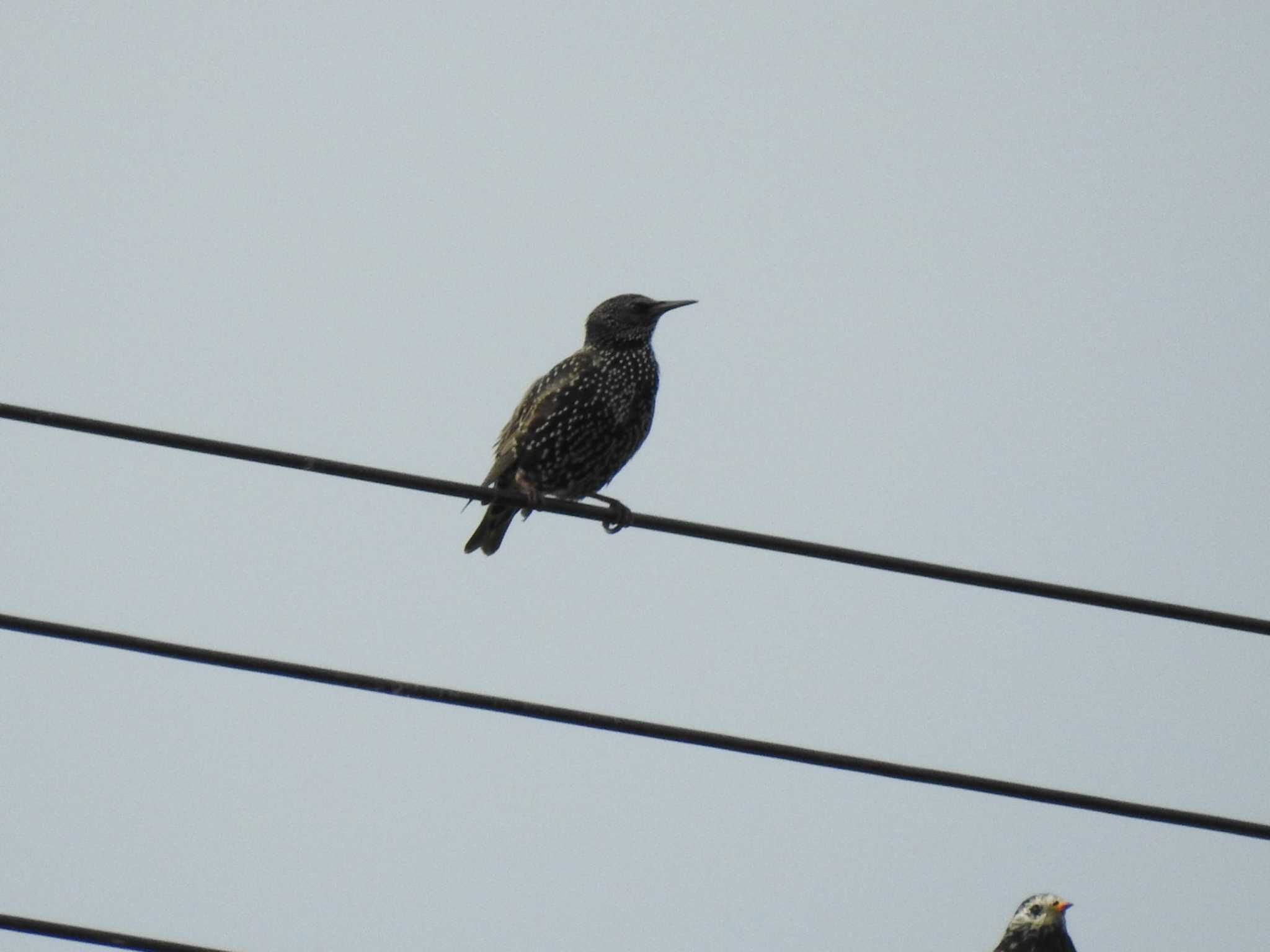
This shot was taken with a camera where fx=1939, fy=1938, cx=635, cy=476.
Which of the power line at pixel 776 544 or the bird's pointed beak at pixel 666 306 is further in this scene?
the bird's pointed beak at pixel 666 306

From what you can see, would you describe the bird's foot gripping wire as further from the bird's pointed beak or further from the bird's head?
the bird's head

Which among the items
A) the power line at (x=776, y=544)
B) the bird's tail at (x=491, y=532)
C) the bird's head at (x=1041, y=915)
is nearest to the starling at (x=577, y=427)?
the bird's tail at (x=491, y=532)

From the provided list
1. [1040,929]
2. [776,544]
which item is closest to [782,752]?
[776,544]

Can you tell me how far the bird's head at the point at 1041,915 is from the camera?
7.80 meters

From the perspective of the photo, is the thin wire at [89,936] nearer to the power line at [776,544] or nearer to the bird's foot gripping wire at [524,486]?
the power line at [776,544]

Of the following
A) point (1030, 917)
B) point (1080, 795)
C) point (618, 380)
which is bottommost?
point (1030, 917)

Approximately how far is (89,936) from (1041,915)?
488cm

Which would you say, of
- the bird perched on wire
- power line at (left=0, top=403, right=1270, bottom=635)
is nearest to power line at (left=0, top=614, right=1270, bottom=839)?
power line at (left=0, top=403, right=1270, bottom=635)

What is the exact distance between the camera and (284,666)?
4.16m

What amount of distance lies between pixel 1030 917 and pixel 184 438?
4.74m

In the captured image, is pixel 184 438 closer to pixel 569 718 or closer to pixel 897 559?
pixel 569 718

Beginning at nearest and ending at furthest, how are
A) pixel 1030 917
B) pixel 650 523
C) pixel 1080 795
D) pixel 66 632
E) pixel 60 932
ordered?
pixel 60 932, pixel 66 632, pixel 1080 795, pixel 650 523, pixel 1030 917

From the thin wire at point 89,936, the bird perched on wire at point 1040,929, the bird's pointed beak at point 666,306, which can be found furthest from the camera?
the bird's pointed beak at point 666,306

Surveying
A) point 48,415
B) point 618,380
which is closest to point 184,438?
point 48,415
